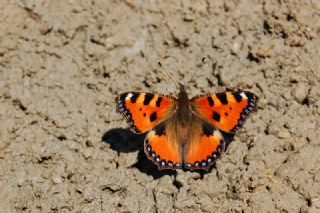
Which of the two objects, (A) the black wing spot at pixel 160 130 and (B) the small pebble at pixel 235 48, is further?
(B) the small pebble at pixel 235 48

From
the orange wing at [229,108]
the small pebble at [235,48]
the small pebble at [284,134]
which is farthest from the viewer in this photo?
the small pebble at [235,48]

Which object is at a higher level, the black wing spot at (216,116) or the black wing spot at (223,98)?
the black wing spot at (223,98)

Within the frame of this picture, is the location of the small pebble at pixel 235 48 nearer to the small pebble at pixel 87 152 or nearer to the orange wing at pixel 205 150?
the orange wing at pixel 205 150

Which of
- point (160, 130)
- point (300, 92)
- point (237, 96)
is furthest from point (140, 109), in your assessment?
point (300, 92)

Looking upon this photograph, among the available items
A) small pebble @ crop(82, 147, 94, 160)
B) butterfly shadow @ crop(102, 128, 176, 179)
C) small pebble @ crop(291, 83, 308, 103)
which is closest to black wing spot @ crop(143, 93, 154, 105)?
butterfly shadow @ crop(102, 128, 176, 179)

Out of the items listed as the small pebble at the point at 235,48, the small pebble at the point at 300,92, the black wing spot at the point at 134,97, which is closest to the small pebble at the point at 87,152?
the black wing spot at the point at 134,97

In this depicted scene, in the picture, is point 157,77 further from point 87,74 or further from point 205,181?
point 205,181

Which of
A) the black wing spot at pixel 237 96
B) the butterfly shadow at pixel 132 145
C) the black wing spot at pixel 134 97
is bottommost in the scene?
the butterfly shadow at pixel 132 145
